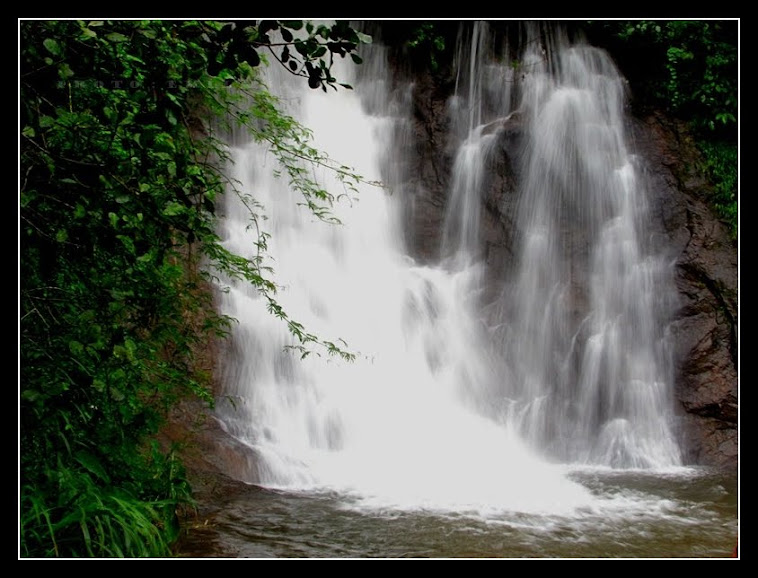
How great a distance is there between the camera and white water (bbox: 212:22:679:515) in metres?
6.82

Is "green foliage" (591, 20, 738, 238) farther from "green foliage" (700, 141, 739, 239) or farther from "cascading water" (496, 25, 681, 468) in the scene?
"cascading water" (496, 25, 681, 468)

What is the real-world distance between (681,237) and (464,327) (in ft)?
10.7

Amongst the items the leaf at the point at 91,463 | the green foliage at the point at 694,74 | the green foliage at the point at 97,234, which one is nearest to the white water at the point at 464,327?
the green foliage at the point at 694,74

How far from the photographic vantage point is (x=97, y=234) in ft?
8.88

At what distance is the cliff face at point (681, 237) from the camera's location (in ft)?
26.2

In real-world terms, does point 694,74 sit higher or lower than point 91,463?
higher

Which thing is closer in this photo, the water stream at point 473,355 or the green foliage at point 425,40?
the water stream at point 473,355

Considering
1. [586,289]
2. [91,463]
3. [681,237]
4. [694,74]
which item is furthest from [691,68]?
[91,463]

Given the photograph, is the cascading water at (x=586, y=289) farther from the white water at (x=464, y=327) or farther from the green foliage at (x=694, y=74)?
the green foliage at (x=694, y=74)

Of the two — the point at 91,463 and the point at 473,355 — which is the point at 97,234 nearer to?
the point at 91,463

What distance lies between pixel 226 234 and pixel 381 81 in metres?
4.52

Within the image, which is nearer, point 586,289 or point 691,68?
point 586,289

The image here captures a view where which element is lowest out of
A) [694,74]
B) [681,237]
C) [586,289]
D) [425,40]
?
[586,289]

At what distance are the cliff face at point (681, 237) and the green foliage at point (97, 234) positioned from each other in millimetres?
6585
